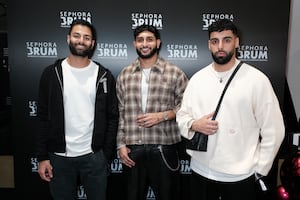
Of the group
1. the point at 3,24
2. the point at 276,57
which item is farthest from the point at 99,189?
the point at 3,24

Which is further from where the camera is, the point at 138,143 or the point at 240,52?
the point at 240,52

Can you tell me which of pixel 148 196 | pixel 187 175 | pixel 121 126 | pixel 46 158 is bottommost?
pixel 148 196

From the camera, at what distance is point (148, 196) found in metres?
2.67

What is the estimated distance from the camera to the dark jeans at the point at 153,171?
6.57 ft

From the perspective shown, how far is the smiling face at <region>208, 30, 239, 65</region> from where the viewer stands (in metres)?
1.69

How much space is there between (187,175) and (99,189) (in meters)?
0.92

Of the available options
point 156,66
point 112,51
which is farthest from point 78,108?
point 112,51

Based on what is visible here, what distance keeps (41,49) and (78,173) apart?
113 centimetres

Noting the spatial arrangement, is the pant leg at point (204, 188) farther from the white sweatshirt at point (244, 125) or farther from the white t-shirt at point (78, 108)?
the white t-shirt at point (78, 108)

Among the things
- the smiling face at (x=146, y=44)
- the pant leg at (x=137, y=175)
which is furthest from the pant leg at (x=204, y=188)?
the smiling face at (x=146, y=44)

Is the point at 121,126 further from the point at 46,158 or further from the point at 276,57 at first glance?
the point at 276,57

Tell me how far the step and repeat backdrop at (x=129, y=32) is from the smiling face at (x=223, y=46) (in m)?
0.82

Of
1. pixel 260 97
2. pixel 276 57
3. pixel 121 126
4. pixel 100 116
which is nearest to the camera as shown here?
pixel 260 97

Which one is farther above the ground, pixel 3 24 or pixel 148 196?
pixel 3 24
